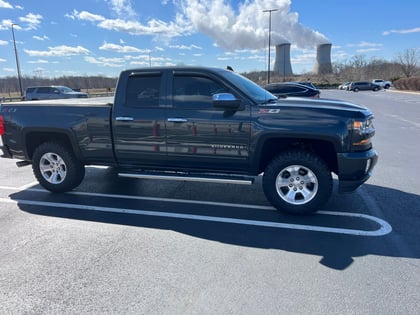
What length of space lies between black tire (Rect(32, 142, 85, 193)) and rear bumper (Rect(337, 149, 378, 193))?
402 centimetres

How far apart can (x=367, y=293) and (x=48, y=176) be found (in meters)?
4.89

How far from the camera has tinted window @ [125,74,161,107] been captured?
4.70 metres

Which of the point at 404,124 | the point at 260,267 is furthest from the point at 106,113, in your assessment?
the point at 404,124

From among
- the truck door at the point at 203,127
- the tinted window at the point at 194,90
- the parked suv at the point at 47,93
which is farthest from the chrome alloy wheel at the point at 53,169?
the parked suv at the point at 47,93

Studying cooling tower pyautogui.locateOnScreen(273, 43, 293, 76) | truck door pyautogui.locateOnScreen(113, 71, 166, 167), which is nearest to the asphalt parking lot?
truck door pyautogui.locateOnScreen(113, 71, 166, 167)

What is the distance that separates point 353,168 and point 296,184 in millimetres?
735

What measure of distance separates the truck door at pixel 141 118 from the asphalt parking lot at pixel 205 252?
0.82 m

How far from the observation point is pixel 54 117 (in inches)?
199

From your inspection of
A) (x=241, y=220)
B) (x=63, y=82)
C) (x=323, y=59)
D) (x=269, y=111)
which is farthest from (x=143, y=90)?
(x=323, y=59)

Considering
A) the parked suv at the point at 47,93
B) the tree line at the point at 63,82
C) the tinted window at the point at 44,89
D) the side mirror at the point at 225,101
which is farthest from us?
the tree line at the point at 63,82

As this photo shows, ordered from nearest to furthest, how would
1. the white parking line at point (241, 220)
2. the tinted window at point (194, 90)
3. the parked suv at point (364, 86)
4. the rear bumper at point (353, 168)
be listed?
the white parking line at point (241, 220) → the rear bumper at point (353, 168) → the tinted window at point (194, 90) → the parked suv at point (364, 86)

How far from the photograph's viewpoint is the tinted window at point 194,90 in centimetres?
447

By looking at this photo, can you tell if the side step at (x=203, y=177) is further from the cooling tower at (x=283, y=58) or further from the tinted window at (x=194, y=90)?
the cooling tower at (x=283, y=58)

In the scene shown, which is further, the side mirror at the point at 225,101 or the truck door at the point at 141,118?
the truck door at the point at 141,118
